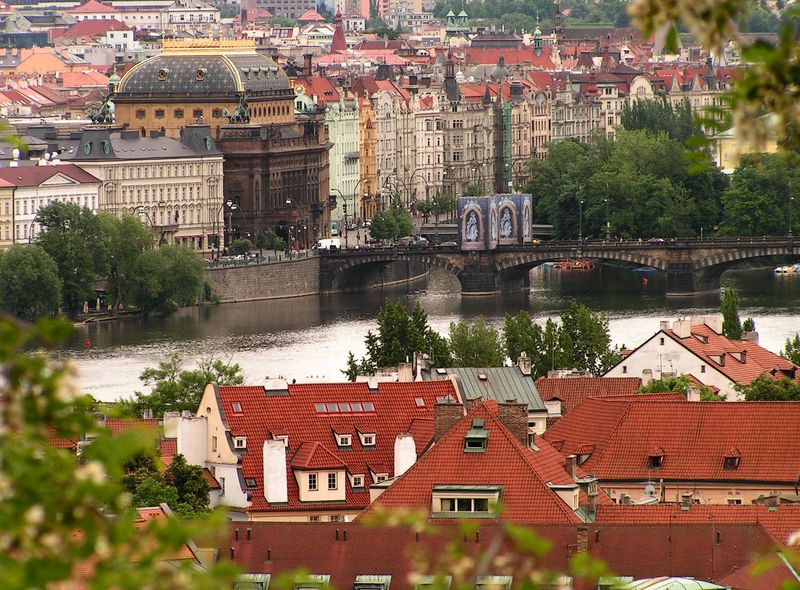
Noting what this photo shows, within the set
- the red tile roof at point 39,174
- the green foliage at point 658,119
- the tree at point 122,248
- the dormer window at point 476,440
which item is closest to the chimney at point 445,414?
the dormer window at point 476,440

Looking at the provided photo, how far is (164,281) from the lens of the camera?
103 meters

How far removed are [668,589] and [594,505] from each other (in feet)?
26.1

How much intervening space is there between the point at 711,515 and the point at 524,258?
88619mm

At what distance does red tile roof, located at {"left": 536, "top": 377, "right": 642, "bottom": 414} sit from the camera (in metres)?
51.4

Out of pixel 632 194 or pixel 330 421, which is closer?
pixel 330 421

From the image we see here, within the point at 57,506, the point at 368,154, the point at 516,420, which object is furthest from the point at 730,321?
the point at 368,154

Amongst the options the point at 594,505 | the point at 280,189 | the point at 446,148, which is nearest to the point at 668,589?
the point at 594,505

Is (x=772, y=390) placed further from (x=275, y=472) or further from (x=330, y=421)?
(x=275, y=472)

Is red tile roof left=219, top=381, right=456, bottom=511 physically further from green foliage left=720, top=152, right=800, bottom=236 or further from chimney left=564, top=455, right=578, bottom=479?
green foliage left=720, top=152, right=800, bottom=236

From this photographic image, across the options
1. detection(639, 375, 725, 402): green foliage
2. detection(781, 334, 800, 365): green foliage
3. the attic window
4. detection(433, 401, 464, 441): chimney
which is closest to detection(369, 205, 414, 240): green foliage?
detection(781, 334, 800, 365): green foliage

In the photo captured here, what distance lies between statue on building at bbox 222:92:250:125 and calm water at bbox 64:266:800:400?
1246cm

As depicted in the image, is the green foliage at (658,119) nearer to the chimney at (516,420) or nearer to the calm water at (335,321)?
the calm water at (335,321)

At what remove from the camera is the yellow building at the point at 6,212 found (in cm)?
11488

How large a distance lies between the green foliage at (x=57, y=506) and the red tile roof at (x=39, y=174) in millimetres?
110007
